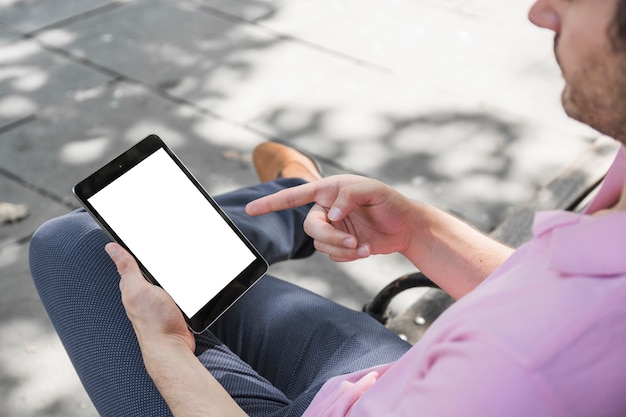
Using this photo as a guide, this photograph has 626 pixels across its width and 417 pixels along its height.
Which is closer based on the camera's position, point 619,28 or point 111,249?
point 619,28

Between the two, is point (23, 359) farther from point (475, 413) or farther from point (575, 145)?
point (575, 145)

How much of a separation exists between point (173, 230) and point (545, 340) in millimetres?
1143

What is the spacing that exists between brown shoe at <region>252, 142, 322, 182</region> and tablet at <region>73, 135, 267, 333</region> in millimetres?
1141

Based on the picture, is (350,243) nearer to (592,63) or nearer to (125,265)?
(125,265)

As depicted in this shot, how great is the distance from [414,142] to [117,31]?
196 cm

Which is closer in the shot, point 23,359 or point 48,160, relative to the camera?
point 23,359

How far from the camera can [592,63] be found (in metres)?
1.15

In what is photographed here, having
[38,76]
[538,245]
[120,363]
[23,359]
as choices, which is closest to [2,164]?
[38,76]

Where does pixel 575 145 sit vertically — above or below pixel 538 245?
below

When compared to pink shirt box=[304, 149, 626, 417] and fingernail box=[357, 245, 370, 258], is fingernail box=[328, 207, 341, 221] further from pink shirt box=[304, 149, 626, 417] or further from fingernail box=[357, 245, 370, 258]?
pink shirt box=[304, 149, 626, 417]

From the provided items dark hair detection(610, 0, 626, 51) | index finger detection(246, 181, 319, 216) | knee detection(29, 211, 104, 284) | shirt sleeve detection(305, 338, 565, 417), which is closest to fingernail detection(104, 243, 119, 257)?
knee detection(29, 211, 104, 284)

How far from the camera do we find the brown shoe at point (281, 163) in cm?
322

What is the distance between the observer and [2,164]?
368 centimetres

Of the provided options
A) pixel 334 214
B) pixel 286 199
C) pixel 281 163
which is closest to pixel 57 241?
pixel 286 199
